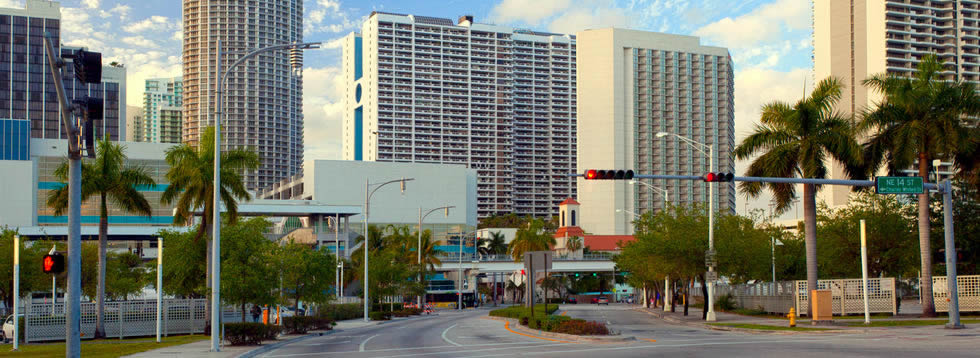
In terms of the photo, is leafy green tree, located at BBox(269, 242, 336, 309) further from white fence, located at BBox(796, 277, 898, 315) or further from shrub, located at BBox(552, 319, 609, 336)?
white fence, located at BBox(796, 277, 898, 315)

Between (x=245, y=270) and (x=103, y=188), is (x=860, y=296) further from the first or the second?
(x=103, y=188)

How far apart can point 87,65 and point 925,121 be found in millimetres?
33995

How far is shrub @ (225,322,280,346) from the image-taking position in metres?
30.8

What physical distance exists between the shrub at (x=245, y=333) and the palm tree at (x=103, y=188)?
10.8 meters

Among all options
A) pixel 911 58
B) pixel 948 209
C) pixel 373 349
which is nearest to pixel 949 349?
pixel 948 209

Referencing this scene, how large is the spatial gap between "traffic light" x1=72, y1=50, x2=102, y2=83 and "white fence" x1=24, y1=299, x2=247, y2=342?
23.0 metres

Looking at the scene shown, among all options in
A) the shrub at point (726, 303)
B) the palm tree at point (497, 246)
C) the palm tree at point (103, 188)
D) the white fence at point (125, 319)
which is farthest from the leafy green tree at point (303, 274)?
the palm tree at point (497, 246)

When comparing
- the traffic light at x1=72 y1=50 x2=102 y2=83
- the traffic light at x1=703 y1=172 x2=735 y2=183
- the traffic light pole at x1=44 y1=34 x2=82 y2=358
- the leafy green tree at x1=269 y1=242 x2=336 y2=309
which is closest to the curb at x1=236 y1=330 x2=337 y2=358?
the leafy green tree at x1=269 y1=242 x2=336 y2=309

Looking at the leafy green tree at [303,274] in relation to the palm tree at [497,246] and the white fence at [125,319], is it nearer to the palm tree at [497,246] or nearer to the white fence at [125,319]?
the white fence at [125,319]

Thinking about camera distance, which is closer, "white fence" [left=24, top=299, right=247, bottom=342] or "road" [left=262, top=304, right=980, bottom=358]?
"road" [left=262, top=304, right=980, bottom=358]

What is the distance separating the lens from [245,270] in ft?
116

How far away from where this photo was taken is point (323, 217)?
123812mm

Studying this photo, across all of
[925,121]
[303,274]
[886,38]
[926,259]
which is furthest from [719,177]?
[886,38]

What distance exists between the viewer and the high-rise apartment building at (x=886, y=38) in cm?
16825
